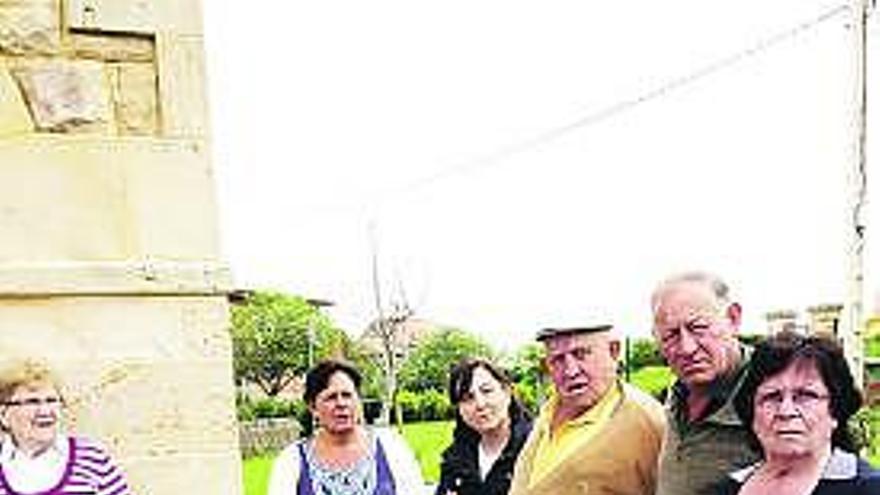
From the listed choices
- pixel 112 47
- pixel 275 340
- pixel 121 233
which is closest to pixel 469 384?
pixel 121 233

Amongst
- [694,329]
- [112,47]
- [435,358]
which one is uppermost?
[112,47]

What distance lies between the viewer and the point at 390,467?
405cm

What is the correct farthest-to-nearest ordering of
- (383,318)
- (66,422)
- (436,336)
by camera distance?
(436,336), (383,318), (66,422)

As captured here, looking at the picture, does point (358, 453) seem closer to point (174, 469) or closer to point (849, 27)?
point (174, 469)

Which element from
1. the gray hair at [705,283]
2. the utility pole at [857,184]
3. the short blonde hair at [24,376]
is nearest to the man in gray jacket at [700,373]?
the gray hair at [705,283]

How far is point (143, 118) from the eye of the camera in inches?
151

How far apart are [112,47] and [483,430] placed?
1458mm

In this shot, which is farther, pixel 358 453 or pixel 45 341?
pixel 358 453

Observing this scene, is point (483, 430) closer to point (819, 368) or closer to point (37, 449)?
point (37, 449)

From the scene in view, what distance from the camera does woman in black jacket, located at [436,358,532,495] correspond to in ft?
12.8

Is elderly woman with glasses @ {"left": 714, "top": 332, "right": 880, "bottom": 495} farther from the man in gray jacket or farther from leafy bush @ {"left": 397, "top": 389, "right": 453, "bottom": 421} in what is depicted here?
leafy bush @ {"left": 397, "top": 389, "right": 453, "bottom": 421}

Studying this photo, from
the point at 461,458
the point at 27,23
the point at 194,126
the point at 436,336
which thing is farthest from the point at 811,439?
the point at 436,336

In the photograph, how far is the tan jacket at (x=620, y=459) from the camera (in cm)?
291

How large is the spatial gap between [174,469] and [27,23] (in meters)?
1.24
